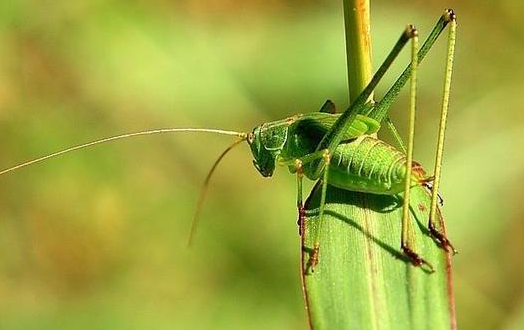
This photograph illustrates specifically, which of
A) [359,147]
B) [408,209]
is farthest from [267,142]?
[408,209]

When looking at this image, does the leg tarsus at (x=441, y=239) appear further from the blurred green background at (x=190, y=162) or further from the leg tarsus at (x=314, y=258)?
the blurred green background at (x=190, y=162)

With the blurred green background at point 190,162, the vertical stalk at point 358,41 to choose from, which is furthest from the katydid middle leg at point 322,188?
the blurred green background at point 190,162

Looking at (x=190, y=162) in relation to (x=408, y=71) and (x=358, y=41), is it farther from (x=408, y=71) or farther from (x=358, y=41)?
(x=358, y=41)

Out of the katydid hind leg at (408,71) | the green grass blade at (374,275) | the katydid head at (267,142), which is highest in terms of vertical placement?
the katydid hind leg at (408,71)

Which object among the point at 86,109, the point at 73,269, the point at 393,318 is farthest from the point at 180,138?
the point at 393,318

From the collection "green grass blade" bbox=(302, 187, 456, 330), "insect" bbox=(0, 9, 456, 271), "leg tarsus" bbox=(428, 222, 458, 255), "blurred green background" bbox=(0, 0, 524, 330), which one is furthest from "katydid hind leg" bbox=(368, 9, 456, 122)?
"blurred green background" bbox=(0, 0, 524, 330)

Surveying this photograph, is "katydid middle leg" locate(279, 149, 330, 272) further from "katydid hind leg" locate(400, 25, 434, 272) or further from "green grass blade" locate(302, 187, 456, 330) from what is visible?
"katydid hind leg" locate(400, 25, 434, 272)
